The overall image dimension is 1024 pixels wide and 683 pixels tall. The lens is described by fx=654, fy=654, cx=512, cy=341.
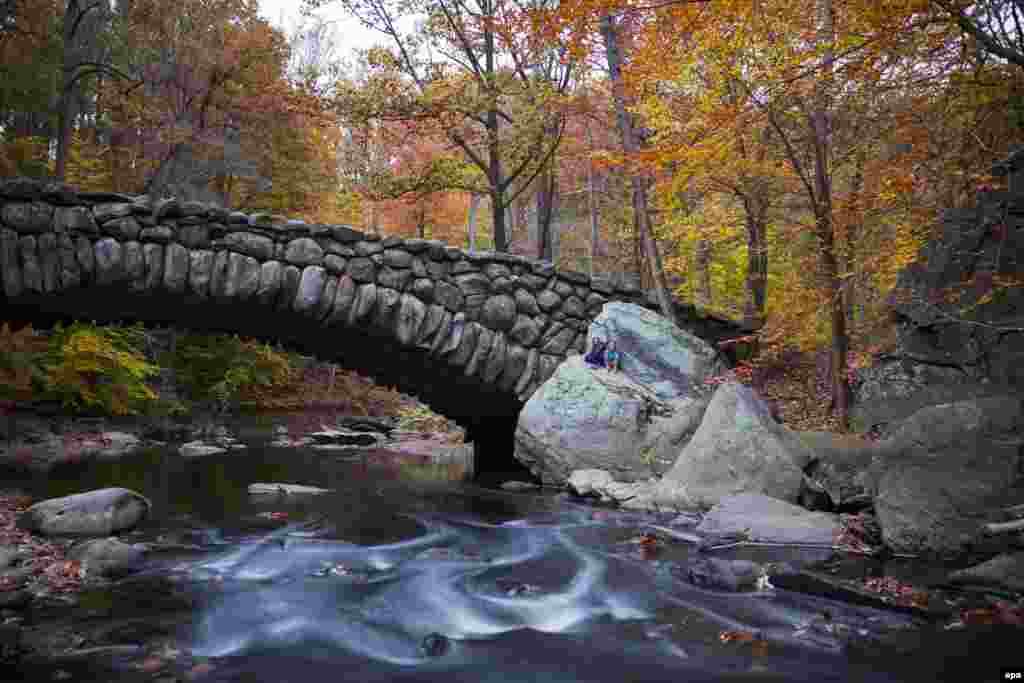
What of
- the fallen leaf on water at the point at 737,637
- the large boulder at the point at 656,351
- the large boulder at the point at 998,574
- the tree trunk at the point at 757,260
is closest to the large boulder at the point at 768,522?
the large boulder at the point at 998,574

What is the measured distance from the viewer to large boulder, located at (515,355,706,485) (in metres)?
7.02

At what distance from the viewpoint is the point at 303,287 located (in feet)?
23.4

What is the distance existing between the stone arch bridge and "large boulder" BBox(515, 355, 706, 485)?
76 cm

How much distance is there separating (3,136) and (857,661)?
16946 mm

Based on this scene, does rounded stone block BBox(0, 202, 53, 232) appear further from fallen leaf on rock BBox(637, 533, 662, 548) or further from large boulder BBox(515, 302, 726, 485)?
fallen leaf on rock BBox(637, 533, 662, 548)

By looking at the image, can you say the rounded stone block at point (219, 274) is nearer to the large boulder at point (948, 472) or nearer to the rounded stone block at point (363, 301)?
the rounded stone block at point (363, 301)

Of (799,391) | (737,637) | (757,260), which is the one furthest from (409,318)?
(757,260)

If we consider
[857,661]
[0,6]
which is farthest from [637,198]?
[0,6]

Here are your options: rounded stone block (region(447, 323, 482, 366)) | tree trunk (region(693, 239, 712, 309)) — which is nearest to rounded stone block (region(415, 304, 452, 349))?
rounded stone block (region(447, 323, 482, 366))

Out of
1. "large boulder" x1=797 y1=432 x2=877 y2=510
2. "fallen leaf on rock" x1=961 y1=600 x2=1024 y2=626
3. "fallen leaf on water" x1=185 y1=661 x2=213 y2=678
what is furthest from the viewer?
"large boulder" x1=797 y1=432 x2=877 y2=510

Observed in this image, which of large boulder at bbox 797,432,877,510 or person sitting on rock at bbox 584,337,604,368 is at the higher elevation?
person sitting on rock at bbox 584,337,604,368

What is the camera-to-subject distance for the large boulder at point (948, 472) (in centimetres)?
399

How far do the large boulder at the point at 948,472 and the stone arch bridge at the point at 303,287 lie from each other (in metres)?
4.34

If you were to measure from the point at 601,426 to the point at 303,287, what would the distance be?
359 centimetres
